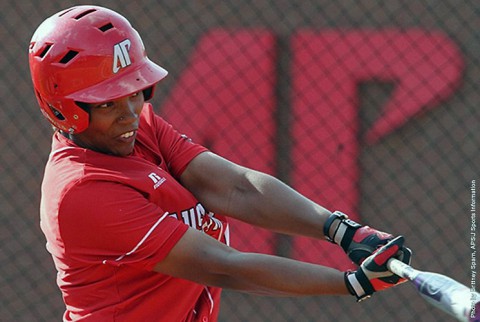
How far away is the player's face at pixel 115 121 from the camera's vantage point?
277 centimetres

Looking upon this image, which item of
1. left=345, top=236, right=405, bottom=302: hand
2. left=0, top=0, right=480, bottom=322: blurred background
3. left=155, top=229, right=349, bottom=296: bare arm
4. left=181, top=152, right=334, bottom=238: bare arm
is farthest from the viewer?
left=0, top=0, right=480, bottom=322: blurred background

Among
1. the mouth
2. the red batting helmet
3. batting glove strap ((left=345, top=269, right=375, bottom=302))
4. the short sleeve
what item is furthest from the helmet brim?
batting glove strap ((left=345, top=269, right=375, bottom=302))

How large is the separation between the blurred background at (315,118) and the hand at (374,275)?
2.64 m

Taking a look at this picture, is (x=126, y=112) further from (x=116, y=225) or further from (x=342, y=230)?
(x=342, y=230)

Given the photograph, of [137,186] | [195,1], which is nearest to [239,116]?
[195,1]

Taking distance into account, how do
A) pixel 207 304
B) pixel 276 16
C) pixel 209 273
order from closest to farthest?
pixel 209 273
pixel 207 304
pixel 276 16

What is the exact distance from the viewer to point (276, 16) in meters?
5.18

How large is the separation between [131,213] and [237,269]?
0.32 meters

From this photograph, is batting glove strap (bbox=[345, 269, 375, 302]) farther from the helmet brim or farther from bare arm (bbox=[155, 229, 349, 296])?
the helmet brim

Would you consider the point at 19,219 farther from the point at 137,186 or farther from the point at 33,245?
the point at 137,186

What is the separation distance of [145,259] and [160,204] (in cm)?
22

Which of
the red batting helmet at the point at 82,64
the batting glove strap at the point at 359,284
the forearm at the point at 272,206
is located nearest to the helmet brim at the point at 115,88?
the red batting helmet at the point at 82,64

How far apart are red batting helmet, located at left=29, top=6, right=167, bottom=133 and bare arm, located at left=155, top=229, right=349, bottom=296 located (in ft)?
1.50

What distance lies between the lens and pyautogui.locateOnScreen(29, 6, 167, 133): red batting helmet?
2740 millimetres
